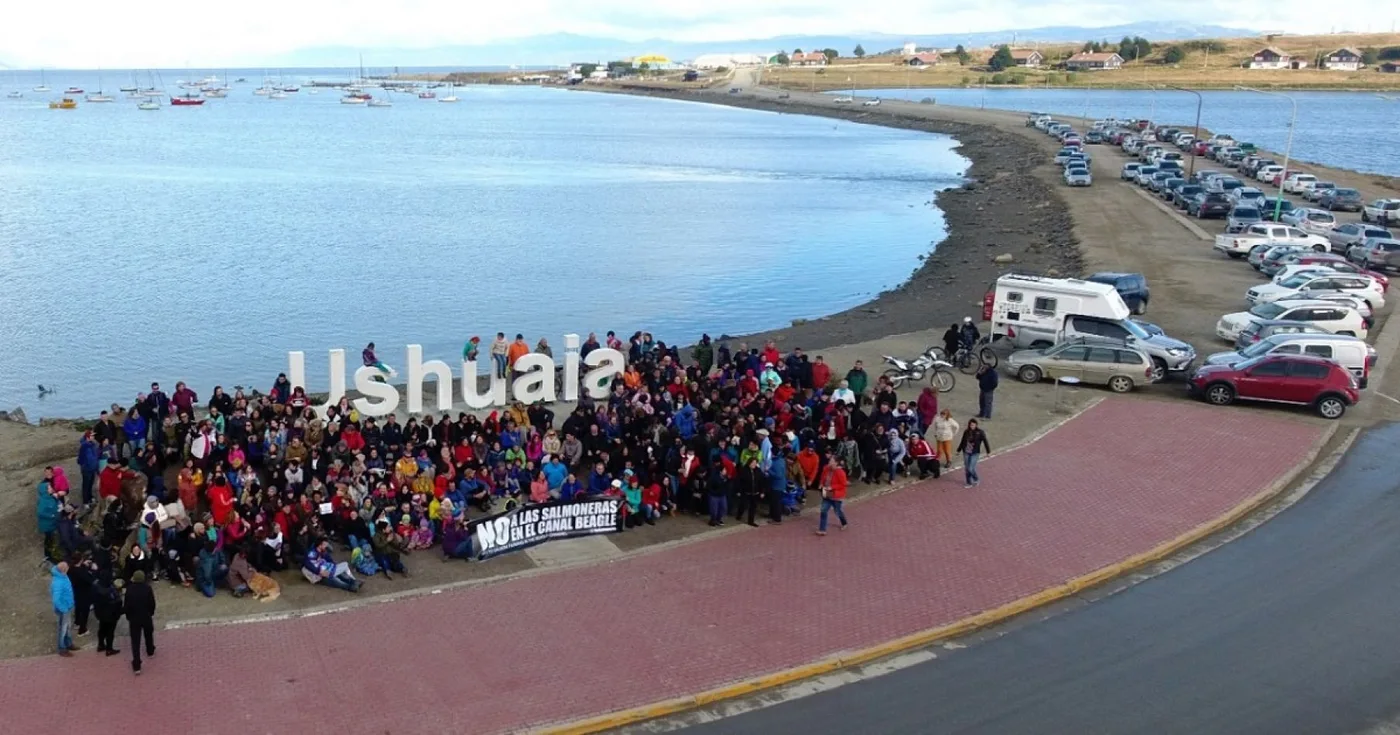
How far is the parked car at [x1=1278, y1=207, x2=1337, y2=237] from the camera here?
48938 mm

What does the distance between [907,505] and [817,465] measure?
5.27 ft

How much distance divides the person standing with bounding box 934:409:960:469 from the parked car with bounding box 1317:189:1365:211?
48572mm

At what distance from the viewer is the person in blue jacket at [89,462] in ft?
57.9

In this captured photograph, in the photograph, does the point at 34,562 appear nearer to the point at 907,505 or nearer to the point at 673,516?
the point at 673,516

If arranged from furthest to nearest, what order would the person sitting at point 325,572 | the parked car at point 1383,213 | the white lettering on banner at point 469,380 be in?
the parked car at point 1383,213
the white lettering on banner at point 469,380
the person sitting at point 325,572

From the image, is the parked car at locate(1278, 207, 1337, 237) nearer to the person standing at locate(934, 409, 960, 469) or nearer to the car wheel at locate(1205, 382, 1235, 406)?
the car wheel at locate(1205, 382, 1235, 406)

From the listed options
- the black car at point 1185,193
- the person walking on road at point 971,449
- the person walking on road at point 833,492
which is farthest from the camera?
the black car at point 1185,193

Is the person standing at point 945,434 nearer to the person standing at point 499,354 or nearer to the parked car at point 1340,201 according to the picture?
the person standing at point 499,354

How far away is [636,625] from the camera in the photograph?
1460cm

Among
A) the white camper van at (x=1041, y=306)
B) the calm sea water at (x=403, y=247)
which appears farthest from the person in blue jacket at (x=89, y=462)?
the white camper van at (x=1041, y=306)

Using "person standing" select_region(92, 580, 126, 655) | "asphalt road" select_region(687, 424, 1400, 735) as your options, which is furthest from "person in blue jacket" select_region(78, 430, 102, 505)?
"asphalt road" select_region(687, 424, 1400, 735)

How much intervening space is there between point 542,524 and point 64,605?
20.7 ft

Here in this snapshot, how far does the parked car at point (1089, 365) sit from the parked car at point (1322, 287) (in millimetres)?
9934

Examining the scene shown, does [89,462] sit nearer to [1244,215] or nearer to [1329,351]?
[1329,351]
